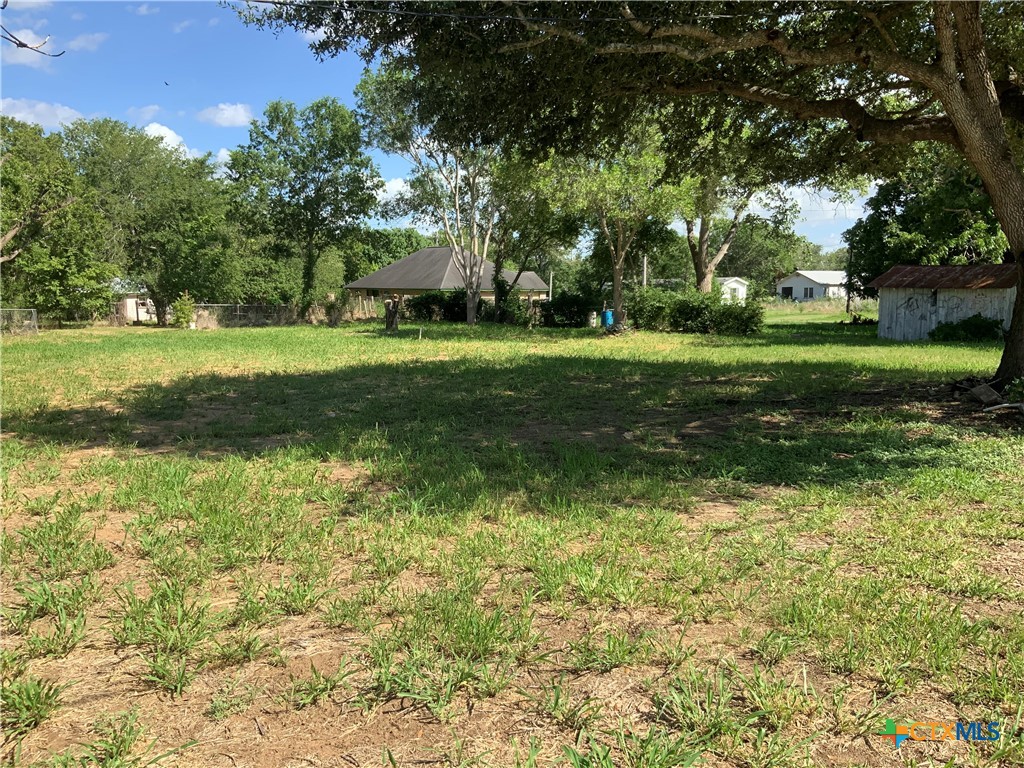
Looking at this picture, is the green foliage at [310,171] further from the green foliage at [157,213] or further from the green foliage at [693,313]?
the green foliage at [693,313]

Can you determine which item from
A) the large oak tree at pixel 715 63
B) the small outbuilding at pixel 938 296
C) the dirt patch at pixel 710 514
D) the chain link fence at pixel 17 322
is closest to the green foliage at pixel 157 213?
the chain link fence at pixel 17 322

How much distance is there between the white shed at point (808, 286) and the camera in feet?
255

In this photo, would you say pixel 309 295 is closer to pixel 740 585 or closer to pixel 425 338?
pixel 425 338

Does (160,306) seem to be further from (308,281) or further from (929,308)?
(929,308)

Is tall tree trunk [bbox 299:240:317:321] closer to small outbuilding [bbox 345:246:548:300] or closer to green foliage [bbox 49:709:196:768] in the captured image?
small outbuilding [bbox 345:246:548:300]

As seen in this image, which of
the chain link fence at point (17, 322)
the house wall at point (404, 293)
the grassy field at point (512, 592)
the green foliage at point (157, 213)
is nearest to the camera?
the grassy field at point (512, 592)

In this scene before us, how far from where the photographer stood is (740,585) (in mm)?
3383

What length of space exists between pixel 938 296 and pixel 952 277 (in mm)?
740

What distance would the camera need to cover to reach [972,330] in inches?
839

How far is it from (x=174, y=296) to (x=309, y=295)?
8009mm

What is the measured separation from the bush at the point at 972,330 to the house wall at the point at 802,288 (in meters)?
58.6

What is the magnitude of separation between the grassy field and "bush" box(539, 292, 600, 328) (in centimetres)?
2662

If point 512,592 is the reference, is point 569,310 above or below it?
above

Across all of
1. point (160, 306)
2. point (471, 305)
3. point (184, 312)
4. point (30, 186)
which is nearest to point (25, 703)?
point (471, 305)
